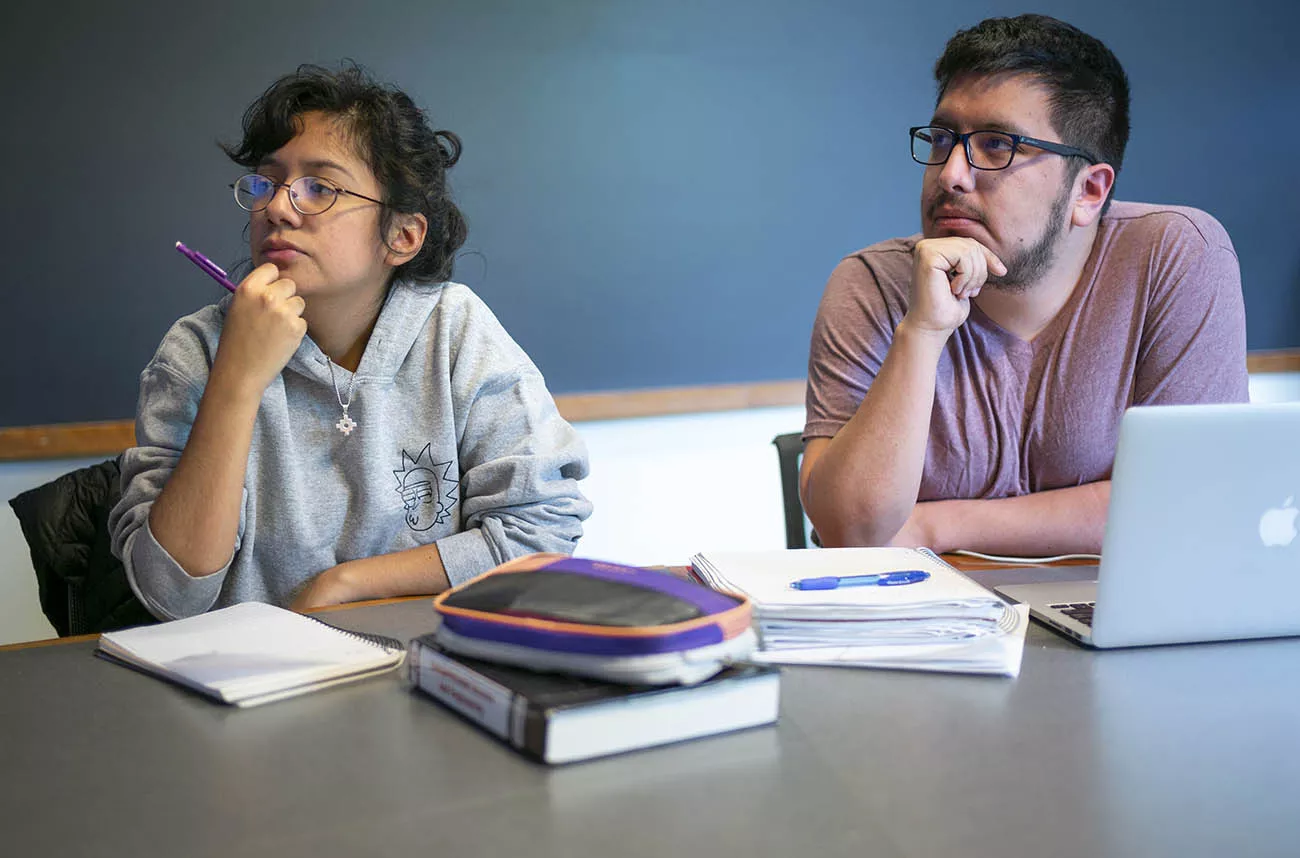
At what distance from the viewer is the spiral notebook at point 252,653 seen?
A: 916 mm

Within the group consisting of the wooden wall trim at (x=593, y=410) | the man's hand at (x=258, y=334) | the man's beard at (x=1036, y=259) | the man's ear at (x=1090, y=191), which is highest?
the man's ear at (x=1090, y=191)

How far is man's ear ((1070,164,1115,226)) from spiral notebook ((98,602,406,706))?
1221 mm

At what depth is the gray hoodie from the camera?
1469 mm

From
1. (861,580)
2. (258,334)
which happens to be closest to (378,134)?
(258,334)

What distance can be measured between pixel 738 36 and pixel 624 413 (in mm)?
897

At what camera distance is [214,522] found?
1334 millimetres

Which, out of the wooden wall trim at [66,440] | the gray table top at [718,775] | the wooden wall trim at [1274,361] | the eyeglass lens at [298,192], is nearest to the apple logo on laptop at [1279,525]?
the gray table top at [718,775]

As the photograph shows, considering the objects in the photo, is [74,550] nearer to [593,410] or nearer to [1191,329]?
[593,410]

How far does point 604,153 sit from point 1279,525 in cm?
184

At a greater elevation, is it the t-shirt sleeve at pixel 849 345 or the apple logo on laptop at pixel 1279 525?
the t-shirt sleeve at pixel 849 345

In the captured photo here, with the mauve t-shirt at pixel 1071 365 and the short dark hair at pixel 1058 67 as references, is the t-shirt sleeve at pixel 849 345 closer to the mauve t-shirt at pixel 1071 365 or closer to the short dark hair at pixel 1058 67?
the mauve t-shirt at pixel 1071 365

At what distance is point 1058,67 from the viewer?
5.50 feet

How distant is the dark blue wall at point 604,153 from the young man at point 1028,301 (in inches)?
36.7

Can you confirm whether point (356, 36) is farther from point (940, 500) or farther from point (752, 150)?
point (940, 500)
